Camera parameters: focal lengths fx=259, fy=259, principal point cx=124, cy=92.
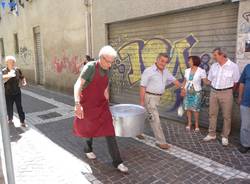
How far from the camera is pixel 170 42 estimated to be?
633cm

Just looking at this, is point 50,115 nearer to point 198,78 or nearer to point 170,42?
point 170,42

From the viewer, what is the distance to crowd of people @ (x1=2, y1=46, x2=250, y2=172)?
360 centimetres

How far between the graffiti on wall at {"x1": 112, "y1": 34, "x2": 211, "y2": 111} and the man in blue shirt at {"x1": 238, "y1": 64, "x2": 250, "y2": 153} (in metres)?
1.32

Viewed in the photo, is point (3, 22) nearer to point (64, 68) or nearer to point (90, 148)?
point (64, 68)

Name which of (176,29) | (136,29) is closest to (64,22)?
(136,29)

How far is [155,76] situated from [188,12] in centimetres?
226

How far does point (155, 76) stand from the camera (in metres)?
4.36

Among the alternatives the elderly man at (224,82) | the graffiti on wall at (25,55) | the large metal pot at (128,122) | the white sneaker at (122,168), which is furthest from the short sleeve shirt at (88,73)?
the graffiti on wall at (25,55)

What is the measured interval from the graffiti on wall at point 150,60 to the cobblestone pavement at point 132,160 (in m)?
1.17

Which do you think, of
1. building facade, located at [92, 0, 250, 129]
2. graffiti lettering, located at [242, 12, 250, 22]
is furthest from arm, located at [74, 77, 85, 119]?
graffiti lettering, located at [242, 12, 250, 22]

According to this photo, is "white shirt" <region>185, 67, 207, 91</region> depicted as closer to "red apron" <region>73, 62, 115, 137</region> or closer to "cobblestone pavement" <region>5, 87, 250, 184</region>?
"cobblestone pavement" <region>5, 87, 250, 184</region>

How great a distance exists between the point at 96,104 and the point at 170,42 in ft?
11.0

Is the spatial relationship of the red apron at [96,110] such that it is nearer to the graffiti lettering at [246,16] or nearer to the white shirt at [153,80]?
the white shirt at [153,80]

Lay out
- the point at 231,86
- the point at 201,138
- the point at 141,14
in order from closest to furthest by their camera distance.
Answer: the point at 231,86, the point at 201,138, the point at 141,14
